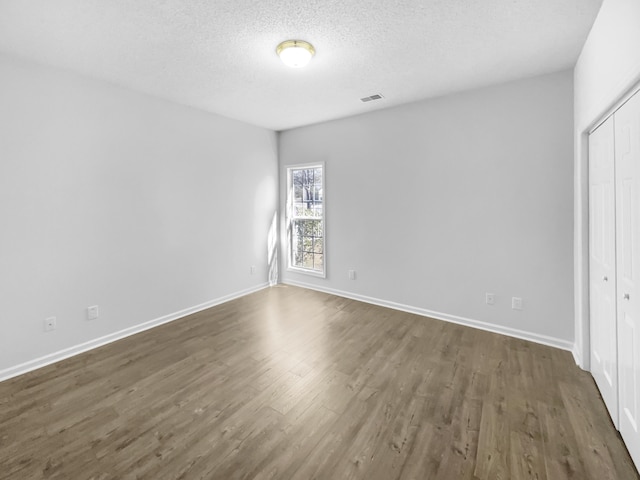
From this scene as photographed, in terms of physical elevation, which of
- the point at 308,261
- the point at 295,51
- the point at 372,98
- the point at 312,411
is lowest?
the point at 312,411

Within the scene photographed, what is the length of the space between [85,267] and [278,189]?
301 centimetres

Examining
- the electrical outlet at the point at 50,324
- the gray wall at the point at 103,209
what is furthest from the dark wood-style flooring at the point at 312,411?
the gray wall at the point at 103,209

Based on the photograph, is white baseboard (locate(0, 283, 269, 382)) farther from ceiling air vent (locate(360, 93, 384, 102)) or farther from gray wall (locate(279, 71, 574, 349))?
ceiling air vent (locate(360, 93, 384, 102))

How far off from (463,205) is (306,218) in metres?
2.48

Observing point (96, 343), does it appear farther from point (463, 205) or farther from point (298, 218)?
point (463, 205)

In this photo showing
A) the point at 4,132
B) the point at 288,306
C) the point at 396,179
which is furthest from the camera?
the point at 288,306

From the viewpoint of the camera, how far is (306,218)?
501 cm

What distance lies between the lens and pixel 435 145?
3.53 m

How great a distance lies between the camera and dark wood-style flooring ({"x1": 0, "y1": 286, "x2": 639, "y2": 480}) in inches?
62.7

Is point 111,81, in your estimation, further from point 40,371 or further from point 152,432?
point 152,432

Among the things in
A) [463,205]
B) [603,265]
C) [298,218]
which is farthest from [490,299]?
[298,218]

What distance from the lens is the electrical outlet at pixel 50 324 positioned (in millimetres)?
2703

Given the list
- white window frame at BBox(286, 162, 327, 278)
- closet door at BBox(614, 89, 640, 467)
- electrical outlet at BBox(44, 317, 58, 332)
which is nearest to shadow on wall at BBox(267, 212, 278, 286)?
white window frame at BBox(286, 162, 327, 278)

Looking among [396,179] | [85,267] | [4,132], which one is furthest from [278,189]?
[4,132]
